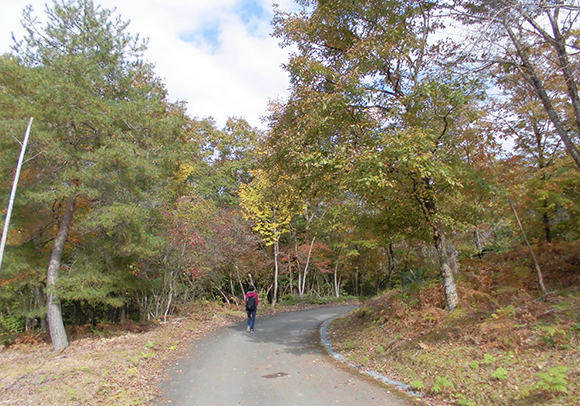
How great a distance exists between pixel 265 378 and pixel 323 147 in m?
4.92

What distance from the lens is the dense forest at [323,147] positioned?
23.3 ft

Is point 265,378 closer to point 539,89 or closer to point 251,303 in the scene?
point 251,303

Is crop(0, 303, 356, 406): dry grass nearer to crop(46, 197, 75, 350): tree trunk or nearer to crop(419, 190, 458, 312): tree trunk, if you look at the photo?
crop(46, 197, 75, 350): tree trunk

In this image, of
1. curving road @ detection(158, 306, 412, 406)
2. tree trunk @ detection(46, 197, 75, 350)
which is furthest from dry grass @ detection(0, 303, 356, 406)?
curving road @ detection(158, 306, 412, 406)

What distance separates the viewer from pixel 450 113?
24.7 feet

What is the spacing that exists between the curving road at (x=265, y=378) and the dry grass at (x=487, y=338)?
819 mm

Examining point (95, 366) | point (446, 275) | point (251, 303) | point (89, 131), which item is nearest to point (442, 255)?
point (446, 275)

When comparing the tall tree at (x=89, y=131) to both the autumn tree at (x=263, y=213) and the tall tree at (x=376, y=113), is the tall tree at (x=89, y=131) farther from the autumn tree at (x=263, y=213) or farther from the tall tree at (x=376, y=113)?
the autumn tree at (x=263, y=213)

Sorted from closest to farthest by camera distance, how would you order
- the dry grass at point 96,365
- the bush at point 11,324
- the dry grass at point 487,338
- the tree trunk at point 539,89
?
1. the dry grass at point 487,338
2. the dry grass at point 96,365
3. the tree trunk at point 539,89
4. the bush at point 11,324

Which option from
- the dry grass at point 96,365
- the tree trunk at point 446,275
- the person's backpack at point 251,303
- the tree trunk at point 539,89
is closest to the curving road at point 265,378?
the dry grass at point 96,365

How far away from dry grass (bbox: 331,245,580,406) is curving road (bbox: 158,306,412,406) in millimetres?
819

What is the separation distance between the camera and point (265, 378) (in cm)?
624

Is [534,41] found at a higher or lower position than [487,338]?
higher

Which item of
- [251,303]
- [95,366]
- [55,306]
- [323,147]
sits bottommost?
[95,366]
